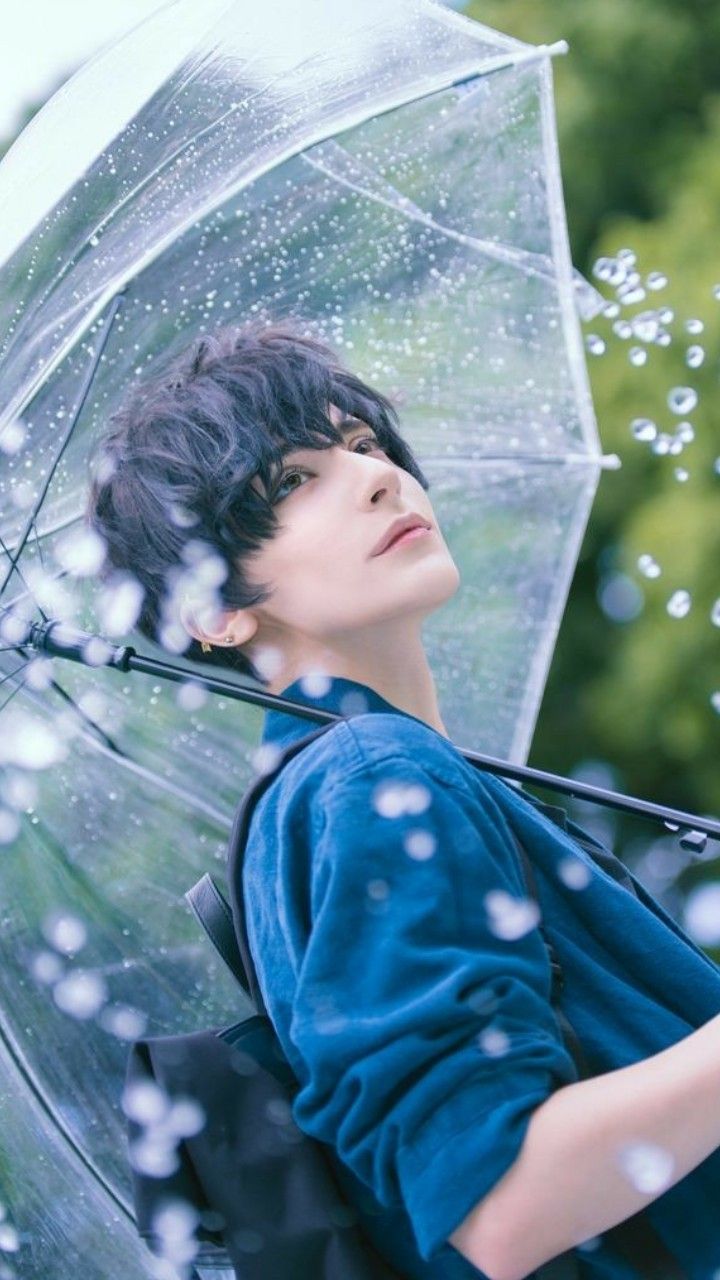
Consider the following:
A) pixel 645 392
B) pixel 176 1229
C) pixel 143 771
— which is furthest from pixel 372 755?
pixel 645 392

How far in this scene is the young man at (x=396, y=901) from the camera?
1.02 meters

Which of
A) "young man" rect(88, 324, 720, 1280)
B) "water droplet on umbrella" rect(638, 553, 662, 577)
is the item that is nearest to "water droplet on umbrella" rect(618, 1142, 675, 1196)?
"young man" rect(88, 324, 720, 1280)

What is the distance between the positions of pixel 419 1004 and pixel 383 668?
439 mm

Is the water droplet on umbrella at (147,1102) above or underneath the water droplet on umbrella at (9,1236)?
above

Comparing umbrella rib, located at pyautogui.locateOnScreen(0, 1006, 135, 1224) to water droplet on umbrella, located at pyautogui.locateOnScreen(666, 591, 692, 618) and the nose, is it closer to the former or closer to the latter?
the nose

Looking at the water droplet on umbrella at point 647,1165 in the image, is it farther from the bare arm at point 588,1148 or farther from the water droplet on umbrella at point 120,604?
the water droplet on umbrella at point 120,604

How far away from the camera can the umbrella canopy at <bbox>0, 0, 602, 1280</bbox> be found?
153 cm

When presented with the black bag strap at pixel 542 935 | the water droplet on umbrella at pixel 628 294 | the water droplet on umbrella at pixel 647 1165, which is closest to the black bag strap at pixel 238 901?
the black bag strap at pixel 542 935

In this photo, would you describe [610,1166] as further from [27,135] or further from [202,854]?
[27,135]

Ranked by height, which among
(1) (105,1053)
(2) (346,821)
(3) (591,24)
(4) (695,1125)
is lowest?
(3) (591,24)

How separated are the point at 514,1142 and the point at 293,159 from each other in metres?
1.10

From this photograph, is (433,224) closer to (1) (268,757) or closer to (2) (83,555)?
(2) (83,555)

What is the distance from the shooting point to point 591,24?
19.3ft

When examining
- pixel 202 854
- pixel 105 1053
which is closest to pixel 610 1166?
pixel 105 1053
